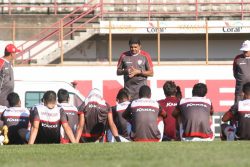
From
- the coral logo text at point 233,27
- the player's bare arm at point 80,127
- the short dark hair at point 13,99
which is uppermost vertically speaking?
the coral logo text at point 233,27

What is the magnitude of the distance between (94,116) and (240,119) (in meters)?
3.12

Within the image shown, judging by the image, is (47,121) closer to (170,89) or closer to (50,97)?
(50,97)

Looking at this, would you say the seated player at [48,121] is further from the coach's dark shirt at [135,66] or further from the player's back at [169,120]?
the coach's dark shirt at [135,66]

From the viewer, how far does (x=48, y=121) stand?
1711 centimetres

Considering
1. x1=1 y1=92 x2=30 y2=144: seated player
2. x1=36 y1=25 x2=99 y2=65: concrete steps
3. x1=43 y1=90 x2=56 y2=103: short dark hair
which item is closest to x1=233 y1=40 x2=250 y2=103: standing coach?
x1=43 y1=90 x2=56 y2=103: short dark hair

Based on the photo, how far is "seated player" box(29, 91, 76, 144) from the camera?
55.8 feet

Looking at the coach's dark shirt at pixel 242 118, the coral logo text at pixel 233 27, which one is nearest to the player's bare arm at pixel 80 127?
the coach's dark shirt at pixel 242 118

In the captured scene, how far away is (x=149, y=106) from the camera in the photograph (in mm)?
17266

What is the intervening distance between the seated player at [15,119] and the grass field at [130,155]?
8.54ft

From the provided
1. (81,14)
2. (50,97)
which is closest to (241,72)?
(50,97)

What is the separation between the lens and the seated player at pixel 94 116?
1852 centimetres

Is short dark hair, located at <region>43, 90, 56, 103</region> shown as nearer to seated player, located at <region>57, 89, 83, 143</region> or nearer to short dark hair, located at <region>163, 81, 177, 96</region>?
seated player, located at <region>57, 89, 83, 143</region>

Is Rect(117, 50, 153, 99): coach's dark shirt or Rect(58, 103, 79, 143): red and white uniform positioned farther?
Rect(117, 50, 153, 99): coach's dark shirt

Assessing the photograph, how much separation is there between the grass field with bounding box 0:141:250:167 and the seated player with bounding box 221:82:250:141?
6.07ft
